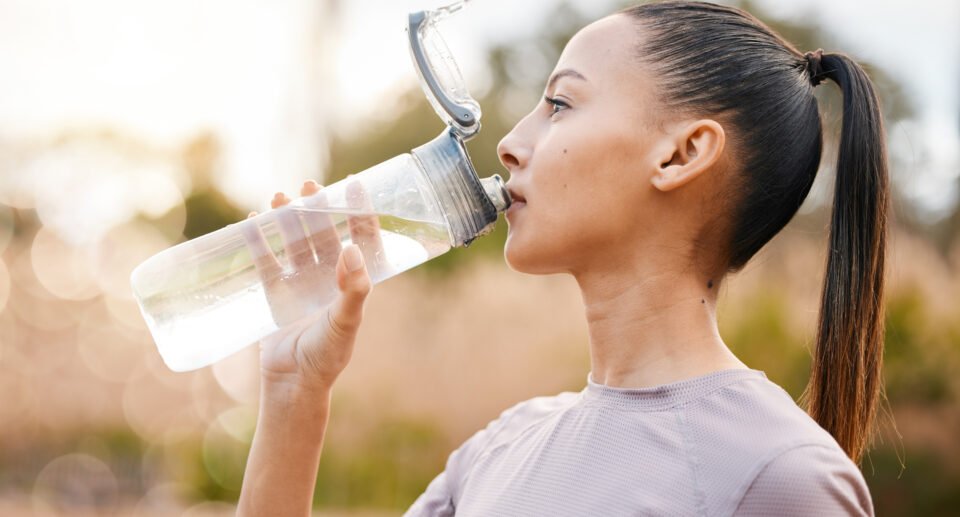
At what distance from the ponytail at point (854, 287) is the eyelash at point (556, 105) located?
1.29 ft

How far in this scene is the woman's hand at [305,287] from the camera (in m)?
1.40

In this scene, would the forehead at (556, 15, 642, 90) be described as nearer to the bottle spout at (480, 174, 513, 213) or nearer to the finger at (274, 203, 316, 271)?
the bottle spout at (480, 174, 513, 213)

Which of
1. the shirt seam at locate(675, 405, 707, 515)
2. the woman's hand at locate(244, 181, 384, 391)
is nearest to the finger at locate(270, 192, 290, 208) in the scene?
the woman's hand at locate(244, 181, 384, 391)

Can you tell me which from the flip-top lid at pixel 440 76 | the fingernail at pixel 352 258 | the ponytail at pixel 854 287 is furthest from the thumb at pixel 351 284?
the ponytail at pixel 854 287

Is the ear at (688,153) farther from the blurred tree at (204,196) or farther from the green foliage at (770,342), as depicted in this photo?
the blurred tree at (204,196)

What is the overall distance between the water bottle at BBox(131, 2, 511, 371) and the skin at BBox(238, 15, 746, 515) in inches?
6.4

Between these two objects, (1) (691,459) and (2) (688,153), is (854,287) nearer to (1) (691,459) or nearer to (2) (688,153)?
(2) (688,153)

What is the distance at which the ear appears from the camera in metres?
1.23

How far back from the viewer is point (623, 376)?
4.08 feet

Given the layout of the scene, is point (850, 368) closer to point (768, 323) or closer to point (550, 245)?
point (550, 245)

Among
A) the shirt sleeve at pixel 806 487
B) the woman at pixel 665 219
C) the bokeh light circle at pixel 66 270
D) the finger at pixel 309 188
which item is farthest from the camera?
the bokeh light circle at pixel 66 270

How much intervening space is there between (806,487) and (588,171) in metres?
0.48

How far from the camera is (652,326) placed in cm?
125

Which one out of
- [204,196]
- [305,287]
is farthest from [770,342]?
[204,196]
